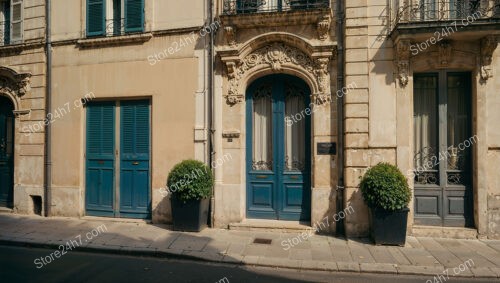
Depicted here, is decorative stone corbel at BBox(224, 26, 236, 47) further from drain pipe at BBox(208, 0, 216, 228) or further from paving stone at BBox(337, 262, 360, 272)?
paving stone at BBox(337, 262, 360, 272)

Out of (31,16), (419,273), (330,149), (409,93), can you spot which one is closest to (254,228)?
(330,149)

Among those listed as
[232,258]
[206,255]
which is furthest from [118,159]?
[232,258]

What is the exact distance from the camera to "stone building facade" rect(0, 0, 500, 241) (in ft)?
23.0

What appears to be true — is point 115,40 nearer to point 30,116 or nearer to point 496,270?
point 30,116

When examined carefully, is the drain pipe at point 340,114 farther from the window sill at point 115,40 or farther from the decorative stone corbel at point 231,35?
the window sill at point 115,40

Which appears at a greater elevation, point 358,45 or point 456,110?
point 358,45

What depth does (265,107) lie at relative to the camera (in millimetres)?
8133

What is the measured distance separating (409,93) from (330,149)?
6.83ft

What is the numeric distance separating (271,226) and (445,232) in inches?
146

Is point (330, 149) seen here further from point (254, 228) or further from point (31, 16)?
point (31, 16)

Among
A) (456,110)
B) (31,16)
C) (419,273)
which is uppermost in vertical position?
(31,16)

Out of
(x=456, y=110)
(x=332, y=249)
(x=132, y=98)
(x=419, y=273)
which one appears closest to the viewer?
(x=419, y=273)

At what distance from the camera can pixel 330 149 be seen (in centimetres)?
738

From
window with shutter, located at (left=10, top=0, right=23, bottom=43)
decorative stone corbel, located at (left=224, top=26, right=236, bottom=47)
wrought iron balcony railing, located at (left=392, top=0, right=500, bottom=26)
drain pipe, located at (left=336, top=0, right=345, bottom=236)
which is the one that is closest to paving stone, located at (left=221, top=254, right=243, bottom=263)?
drain pipe, located at (left=336, top=0, right=345, bottom=236)
